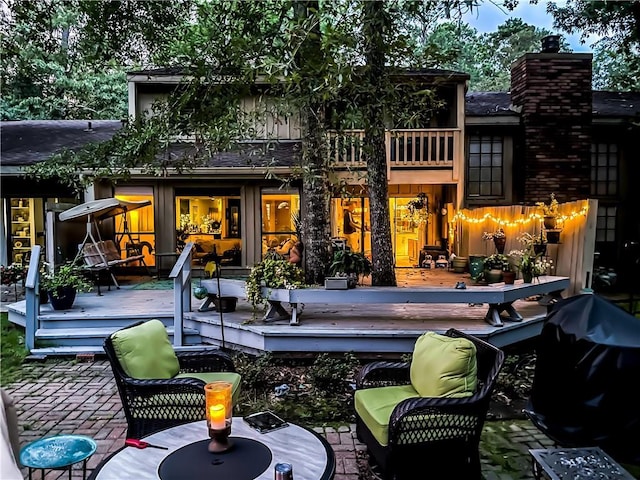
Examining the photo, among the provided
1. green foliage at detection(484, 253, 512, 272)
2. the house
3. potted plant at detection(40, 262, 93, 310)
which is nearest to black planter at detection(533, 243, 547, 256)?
green foliage at detection(484, 253, 512, 272)

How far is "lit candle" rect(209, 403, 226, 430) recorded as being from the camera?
2512 millimetres

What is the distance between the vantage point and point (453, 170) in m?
10.7

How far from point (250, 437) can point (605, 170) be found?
38.1ft

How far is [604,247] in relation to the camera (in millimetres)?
11336

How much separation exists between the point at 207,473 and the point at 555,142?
35.5 feet

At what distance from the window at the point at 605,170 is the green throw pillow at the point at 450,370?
32.7 feet

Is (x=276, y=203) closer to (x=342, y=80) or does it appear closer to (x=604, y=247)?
(x=342, y=80)

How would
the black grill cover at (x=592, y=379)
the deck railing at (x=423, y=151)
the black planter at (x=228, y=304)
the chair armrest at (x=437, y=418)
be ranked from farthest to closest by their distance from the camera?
the deck railing at (x=423, y=151), the black planter at (x=228, y=304), the chair armrest at (x=437, y=418), the black grill cover at (x=592, y=379)

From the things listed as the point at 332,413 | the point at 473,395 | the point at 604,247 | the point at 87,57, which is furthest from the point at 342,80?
the point at 604,247

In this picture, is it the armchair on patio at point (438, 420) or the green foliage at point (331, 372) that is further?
the green foliage at point (331, 372)

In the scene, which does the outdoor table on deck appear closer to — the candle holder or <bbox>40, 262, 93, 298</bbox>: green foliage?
the candle holder

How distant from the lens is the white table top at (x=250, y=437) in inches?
93.0

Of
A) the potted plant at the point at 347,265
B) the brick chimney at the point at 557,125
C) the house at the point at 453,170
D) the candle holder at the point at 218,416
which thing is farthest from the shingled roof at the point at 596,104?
the candle holder at the point at 218,416

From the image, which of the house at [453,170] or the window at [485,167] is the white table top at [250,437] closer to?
the house at [453,170]
